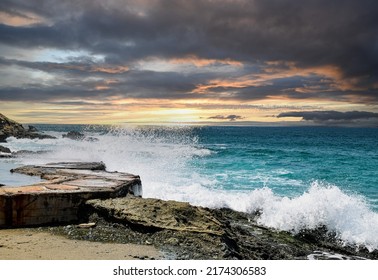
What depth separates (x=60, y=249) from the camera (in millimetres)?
3346

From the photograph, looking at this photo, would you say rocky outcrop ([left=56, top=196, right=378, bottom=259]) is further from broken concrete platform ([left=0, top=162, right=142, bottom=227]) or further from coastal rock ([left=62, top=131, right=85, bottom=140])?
coastal rock ([left=62, top=131, right=85, bottom=140])

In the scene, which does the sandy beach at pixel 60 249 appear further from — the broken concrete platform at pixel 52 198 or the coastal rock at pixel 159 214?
the coastal rock at pixel 159 214

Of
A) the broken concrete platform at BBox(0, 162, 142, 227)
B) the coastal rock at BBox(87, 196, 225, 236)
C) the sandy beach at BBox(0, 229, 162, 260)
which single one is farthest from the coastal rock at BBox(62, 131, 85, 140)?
the sandy beach at BBox(0, 229, 162, 260)

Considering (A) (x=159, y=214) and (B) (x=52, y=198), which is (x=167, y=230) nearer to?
(A) (x=159, y=214)

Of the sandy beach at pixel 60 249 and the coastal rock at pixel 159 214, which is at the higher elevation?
the coastal rock at pixel 159 214

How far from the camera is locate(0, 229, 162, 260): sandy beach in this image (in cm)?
321

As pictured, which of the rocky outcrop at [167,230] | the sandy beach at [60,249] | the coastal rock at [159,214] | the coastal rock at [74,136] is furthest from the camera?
the coastal rock at [74,136]

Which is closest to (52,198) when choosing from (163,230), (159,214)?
(159,214)

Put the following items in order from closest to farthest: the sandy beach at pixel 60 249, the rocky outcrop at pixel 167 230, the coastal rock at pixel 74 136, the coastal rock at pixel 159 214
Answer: the sandy beach at pixel 60 249 < the rocky outcrop at pixel 167 230 < the coastal rock at pixel 159 214 < the coastal rock at pixel 74 136

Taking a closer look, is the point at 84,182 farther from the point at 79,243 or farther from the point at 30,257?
the point at 30,257

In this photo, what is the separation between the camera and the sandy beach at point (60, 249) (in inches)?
126

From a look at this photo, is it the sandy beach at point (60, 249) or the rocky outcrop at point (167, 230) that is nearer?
the sandy beach at point (60, 249)

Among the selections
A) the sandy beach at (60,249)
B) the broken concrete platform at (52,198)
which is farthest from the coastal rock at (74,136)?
the sandy beach at (60,249)
